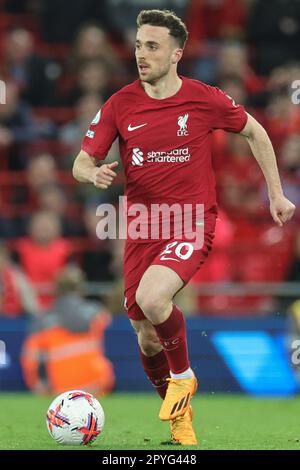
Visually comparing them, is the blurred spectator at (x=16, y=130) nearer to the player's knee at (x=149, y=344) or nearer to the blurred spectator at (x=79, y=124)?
the blurred spectator at (x=79, y=124)

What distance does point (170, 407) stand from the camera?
7.33 m

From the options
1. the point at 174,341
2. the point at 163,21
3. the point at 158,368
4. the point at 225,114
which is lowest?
the point at 158,368

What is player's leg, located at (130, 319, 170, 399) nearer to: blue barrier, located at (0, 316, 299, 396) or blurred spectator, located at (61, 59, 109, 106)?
blue barrier, located at (0, 316, 299, 396)

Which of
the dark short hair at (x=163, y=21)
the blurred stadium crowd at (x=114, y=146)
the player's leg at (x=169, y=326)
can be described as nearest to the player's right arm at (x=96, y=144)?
the dark short hair at (x=163, y=21)

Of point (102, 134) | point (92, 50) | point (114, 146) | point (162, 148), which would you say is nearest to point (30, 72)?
point (92, 50)

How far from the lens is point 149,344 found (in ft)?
26.1

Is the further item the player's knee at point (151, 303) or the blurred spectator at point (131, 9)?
the blurred spectator at point (131, 9)

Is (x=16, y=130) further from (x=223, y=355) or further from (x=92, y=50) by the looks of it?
(x=223, y=355)

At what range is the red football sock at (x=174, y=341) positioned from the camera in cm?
740

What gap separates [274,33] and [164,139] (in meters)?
8.58

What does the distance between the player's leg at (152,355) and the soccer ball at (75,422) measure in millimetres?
562

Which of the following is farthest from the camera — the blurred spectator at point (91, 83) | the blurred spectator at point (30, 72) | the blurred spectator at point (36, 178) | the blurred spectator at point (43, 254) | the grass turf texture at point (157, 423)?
the blurred spectator at point (30, 72)
